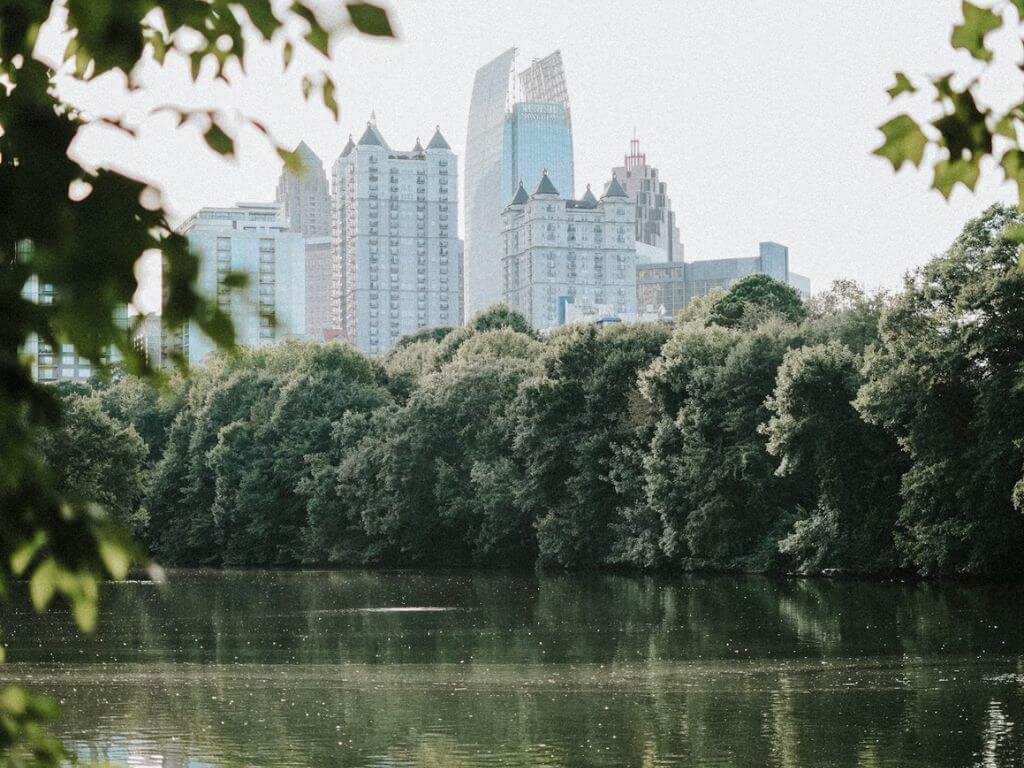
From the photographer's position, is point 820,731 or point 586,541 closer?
point 820,731

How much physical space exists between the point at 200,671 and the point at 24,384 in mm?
31996

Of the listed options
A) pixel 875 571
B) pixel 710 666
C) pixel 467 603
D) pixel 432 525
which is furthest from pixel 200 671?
pixel 432 525

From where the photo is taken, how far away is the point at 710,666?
3381 centimetres

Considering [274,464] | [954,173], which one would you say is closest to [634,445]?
[274,464]

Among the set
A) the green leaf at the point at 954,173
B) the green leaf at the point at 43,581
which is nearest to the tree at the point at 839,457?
the green leaf at the point at 954,173

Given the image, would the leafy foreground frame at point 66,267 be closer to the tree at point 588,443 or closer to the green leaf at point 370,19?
the green leaf at point 370,19

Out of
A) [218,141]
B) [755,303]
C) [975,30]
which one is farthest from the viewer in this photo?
[755,303]

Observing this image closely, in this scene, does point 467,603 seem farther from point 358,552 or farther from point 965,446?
point 358,552

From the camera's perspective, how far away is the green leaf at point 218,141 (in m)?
4.30

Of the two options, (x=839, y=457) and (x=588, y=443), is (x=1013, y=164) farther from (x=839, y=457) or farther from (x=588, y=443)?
(x=588, y=443)

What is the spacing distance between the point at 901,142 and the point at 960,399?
52217 millimetres

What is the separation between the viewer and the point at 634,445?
2982 inches

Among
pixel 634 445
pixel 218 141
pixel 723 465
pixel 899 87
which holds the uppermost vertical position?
pixel 634 445

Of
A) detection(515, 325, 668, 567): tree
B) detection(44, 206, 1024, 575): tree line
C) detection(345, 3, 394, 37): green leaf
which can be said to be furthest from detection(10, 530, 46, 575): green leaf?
detection(515, 325, 668, 567): tree
